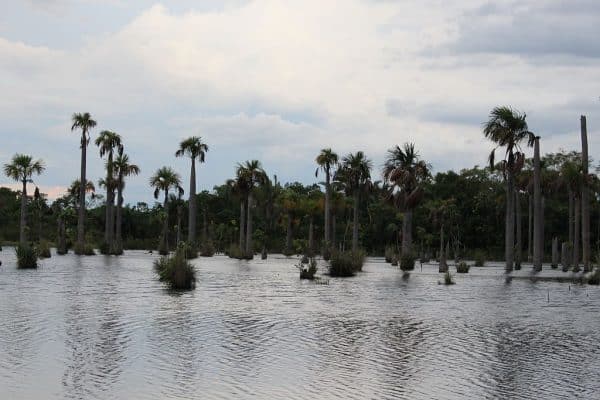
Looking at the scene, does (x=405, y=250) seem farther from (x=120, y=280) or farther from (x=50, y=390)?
(x=50, y=390)

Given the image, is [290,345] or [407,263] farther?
[407,263]

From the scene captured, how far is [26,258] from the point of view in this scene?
42531mm

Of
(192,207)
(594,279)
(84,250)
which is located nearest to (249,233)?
(192,207)

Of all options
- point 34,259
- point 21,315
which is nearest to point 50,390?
point 21,315

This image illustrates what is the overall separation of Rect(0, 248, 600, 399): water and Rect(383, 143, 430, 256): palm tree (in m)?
26.5

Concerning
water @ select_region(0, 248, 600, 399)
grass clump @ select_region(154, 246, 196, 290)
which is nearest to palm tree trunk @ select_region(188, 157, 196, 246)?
grass clump @ select_region(154, 246, 196, 290)

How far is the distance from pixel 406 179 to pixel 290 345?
41551mm

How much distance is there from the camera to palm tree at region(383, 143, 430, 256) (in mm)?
54969

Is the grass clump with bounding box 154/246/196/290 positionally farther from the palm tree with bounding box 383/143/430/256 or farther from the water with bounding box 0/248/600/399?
the palm tree with bounding box 383/143/430/256

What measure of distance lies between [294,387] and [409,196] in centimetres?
4427

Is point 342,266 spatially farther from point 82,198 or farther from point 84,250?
point 82,198

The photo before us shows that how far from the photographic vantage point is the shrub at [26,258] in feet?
139

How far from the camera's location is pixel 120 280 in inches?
1335

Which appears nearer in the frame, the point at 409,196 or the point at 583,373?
the point at 583,373
